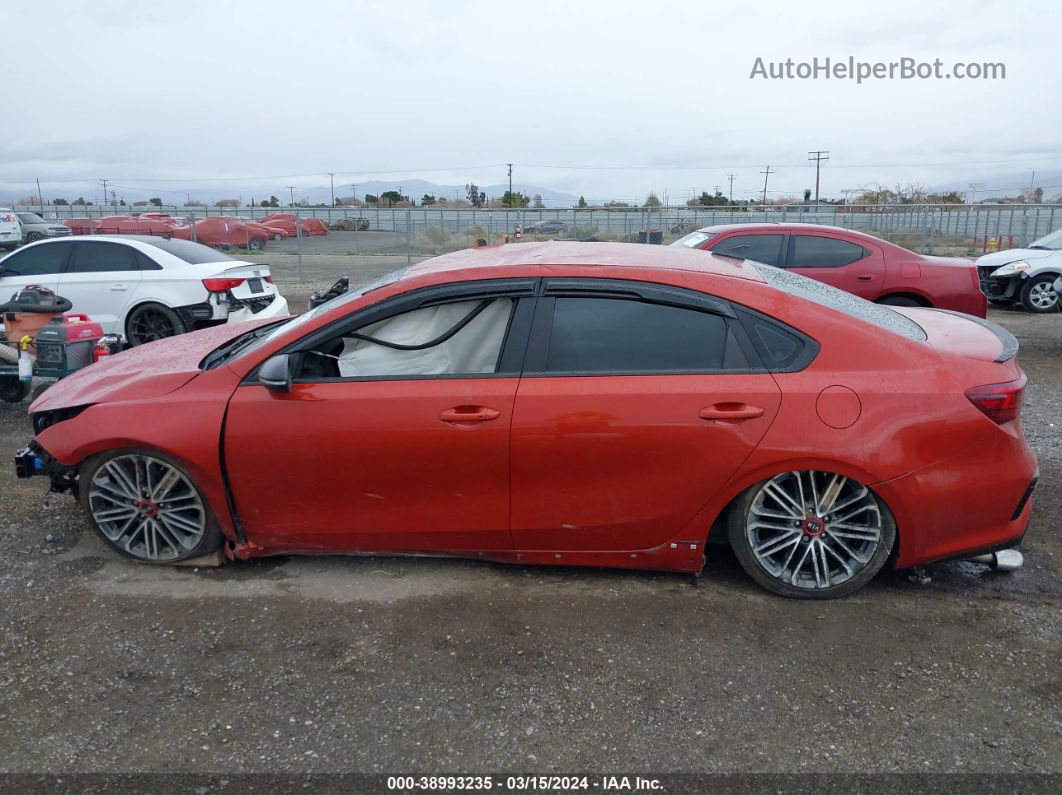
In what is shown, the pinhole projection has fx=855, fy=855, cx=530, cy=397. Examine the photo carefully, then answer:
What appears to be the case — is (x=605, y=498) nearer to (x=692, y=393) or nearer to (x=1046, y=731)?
(x=692, y=393)

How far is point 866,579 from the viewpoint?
383 centimetres

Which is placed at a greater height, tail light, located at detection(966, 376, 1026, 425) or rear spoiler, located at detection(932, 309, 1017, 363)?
rear spoiler, located at detection(932, 309, 1017, 363)

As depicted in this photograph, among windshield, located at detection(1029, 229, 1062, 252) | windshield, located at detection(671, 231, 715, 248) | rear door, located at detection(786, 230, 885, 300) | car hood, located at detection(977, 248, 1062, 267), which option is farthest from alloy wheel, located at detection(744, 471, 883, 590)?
windshield, located at detection(1029, 229, 1062, 252)

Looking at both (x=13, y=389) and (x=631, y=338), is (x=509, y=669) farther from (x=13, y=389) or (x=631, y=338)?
(x=13, y=389)

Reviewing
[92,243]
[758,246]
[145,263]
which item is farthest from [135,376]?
[758,246]

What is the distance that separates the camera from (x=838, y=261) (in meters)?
9.77

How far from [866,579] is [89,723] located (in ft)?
10.5

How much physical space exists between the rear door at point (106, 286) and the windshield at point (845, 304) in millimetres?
7504

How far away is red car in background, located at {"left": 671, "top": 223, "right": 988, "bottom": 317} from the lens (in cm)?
959

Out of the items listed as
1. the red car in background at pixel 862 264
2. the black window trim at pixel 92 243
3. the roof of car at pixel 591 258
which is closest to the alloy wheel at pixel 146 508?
the roof of car at pixel 591 258

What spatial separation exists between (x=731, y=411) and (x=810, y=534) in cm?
68

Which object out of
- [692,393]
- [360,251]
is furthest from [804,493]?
[360,251]

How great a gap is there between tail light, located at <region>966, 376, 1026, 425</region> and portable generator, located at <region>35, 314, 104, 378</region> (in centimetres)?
571

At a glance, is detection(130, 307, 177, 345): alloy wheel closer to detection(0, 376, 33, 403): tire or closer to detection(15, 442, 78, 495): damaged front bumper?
detection(0, 376, 33, 403): tire
